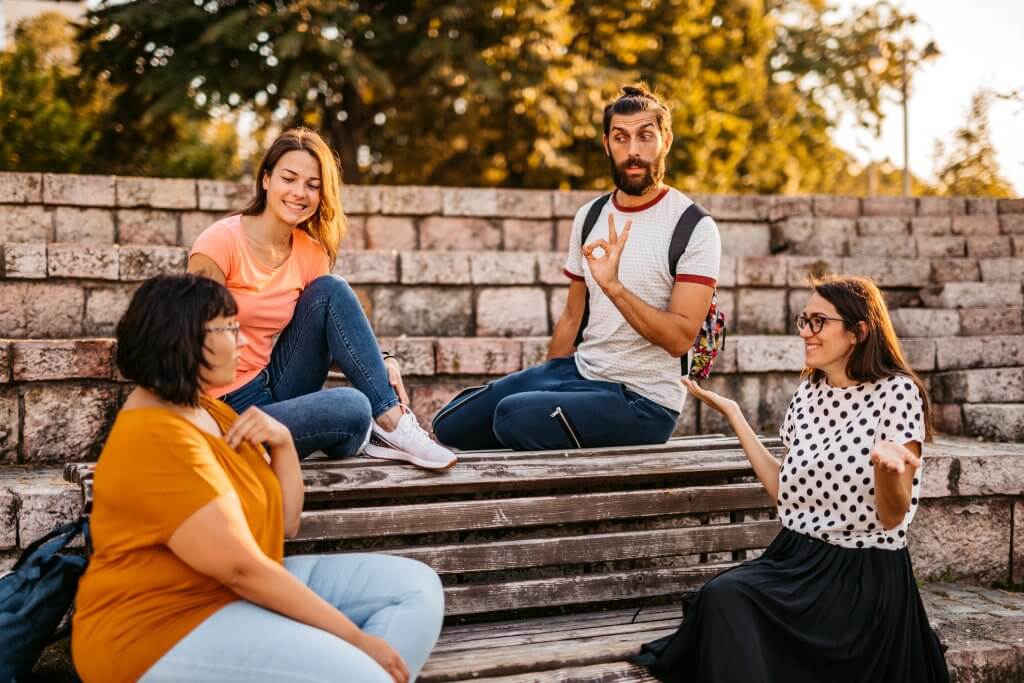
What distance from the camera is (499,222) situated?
25.6 feet

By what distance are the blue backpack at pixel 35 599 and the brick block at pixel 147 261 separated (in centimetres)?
306

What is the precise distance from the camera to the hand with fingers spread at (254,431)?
253 cm

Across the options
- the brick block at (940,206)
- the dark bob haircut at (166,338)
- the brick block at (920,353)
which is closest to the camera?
the dark bob haircut at (166,338)

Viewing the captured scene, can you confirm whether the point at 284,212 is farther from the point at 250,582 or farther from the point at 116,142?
the point at 116,142

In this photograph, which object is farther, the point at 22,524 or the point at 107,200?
the point at 107,200

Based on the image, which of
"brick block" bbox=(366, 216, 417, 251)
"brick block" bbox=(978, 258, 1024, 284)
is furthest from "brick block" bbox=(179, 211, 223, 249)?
"brick block" bbox=(978, 258, 1024, 284)

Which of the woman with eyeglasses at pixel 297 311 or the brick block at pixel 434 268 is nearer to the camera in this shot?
the woman with eyeglasses at pixel 297 311

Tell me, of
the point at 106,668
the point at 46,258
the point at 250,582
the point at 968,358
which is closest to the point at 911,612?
the point at 250,582

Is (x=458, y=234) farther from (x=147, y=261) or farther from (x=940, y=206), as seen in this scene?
(x=940, y=206)

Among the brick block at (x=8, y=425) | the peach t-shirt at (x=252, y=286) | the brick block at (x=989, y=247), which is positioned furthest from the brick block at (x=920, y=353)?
the brick block at (x=8, y=425)

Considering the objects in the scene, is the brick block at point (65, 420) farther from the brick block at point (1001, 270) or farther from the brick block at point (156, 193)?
the brick block at point (1001, 270)

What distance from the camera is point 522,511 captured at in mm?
3293

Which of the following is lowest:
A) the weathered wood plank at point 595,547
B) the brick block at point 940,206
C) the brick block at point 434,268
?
the weathered wood plank at point 595,547

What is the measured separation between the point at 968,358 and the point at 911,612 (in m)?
3.64
